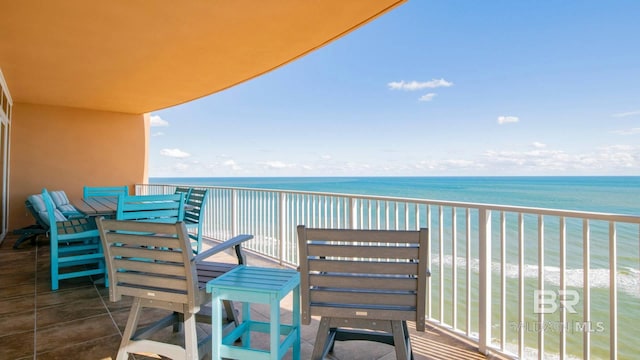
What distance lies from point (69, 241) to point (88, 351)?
215 centimetres

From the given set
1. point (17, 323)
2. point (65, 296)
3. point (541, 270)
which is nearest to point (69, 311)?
point (17, 323)

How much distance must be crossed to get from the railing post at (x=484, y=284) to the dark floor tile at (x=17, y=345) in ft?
9.14

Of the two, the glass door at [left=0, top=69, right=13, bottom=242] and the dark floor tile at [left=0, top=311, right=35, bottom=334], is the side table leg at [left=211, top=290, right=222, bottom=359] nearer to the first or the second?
the dark floor tile at [left=0, top=311, right=35, bottom=334]

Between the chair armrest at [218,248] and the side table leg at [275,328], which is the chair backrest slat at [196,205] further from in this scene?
the side table leg at [275,328]

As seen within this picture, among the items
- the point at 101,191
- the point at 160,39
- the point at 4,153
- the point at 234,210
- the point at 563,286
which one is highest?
the point at 160,39

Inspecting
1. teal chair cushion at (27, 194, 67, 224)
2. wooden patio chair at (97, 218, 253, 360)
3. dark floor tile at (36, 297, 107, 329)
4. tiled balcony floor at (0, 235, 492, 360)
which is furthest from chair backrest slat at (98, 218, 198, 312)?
teal chair cushion at (27, 194, 67, 224)

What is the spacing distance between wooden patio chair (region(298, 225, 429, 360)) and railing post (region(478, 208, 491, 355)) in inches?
35.5

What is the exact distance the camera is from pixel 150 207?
134 inches

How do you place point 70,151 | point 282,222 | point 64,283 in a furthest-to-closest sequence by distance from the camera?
point 70,151 < point 282,222 < point 64,283

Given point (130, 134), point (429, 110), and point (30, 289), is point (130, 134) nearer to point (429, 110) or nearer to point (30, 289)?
point (30, 289)

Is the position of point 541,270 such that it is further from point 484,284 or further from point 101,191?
point 101,191

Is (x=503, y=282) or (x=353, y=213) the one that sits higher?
(x=353, y=213)

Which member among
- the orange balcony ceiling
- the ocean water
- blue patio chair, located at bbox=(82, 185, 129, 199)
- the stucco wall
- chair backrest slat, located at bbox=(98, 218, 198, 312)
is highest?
the orange balcony ceiling

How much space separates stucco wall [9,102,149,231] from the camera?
21.7 ft
